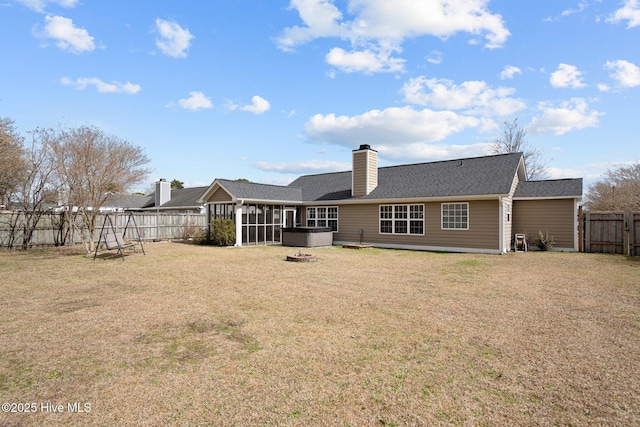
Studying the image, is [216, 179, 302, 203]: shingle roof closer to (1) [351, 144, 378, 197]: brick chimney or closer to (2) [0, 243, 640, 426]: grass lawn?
(1) [351, 144, 378, 197]: brick chimney

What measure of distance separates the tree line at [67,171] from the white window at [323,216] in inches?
404

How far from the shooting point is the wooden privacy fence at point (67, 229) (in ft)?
53.5

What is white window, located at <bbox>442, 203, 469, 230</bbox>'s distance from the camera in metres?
15.8

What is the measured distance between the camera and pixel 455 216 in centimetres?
1611

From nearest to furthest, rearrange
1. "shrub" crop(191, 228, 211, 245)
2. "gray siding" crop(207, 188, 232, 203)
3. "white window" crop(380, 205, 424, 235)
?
"white window" crop(380, 205, 424, 235), "gray siding" crop(207, 188, 232, 203), "shrub" crop(191, 228, 211, 245)

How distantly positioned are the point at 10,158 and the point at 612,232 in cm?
2660

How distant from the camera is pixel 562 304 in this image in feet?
21.3

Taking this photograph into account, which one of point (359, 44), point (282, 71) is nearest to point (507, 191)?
point (359, 44)

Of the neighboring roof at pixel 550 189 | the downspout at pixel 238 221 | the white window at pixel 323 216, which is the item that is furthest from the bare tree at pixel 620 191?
the downspout at pixel 238 221

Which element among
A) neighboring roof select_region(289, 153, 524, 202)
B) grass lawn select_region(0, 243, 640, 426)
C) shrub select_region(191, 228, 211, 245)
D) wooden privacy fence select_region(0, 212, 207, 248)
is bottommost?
grass lawn select_region(0, 243, 640, 426)

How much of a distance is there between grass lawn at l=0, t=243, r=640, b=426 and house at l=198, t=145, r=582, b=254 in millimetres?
7020

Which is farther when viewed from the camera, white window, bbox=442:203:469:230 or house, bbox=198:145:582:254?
white window, bbox=442:203:469:230

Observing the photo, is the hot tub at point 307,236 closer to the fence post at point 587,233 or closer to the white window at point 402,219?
the white window at point 402,219

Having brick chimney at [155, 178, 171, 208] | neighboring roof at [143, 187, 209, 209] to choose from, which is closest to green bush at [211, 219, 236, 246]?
neighboring roof at [143, 187, 209, 209]
